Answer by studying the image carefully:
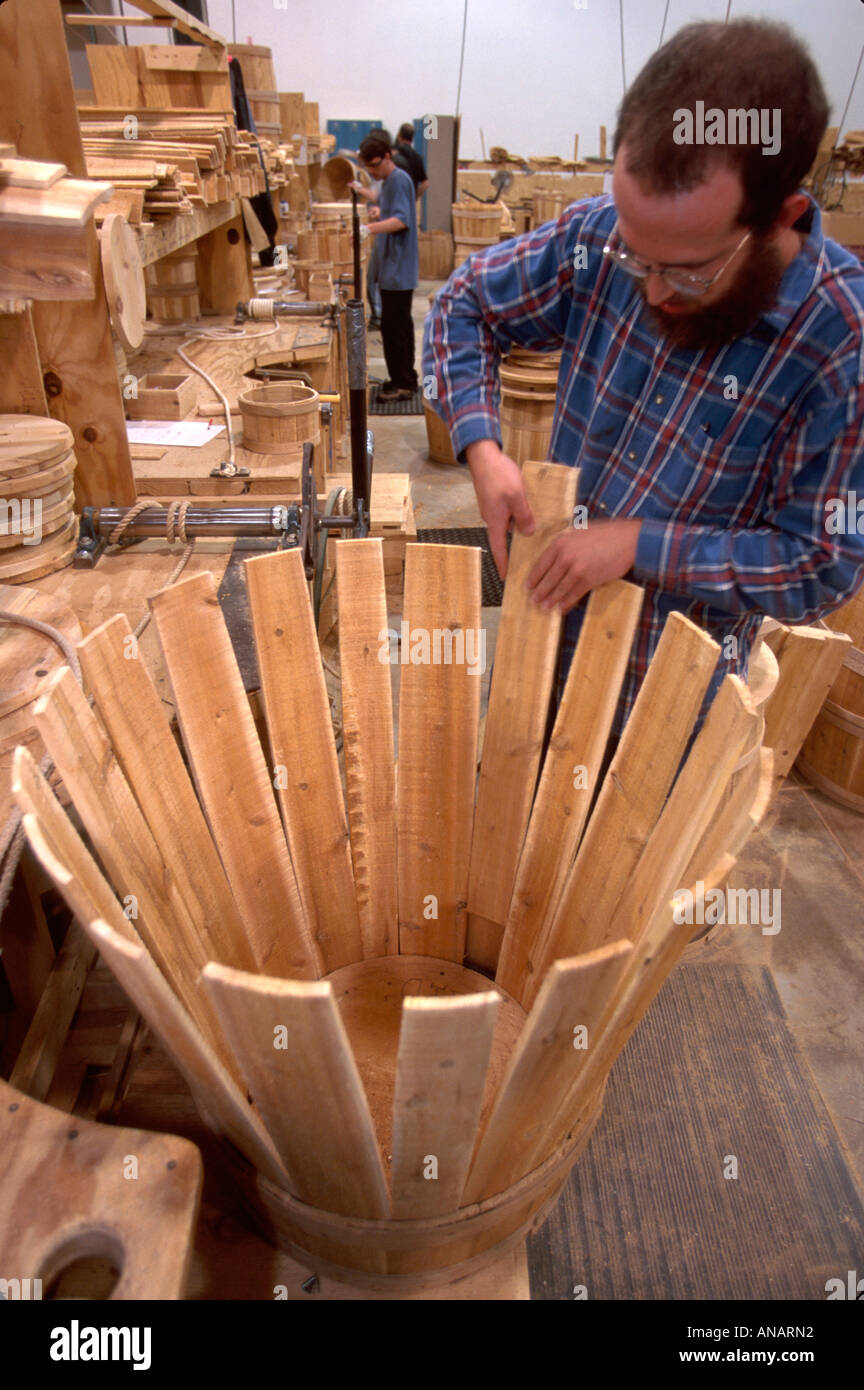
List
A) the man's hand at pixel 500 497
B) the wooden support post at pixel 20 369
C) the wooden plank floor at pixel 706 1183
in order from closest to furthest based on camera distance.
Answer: the man's hand at pixel 500 497, the wooden plank floor at pixel 706 1183, the wooden support post at pixel 20 369

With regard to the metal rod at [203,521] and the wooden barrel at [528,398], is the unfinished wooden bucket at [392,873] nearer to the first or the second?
the metal rod at [203,521]

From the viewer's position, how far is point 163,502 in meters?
2.31

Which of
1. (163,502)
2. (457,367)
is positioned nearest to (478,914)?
(457,367)

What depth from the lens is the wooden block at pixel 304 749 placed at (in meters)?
1.21

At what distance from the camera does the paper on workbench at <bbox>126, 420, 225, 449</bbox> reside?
2707mm

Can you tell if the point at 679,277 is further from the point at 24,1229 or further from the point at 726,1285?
the point at 726,1285

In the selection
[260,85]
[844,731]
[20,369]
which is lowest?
[844,731]

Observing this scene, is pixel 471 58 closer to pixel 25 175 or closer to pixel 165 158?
pixel 165 158

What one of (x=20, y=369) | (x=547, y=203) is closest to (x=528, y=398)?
(x=20, y=369)

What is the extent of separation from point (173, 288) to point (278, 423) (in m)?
2.29

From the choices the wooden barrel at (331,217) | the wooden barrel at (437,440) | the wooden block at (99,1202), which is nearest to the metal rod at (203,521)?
the wooden block at (99,1202)

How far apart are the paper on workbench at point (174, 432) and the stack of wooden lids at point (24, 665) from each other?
1.33 m

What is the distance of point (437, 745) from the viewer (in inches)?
55.6

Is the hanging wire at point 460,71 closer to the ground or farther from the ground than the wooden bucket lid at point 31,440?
farther from the ground
